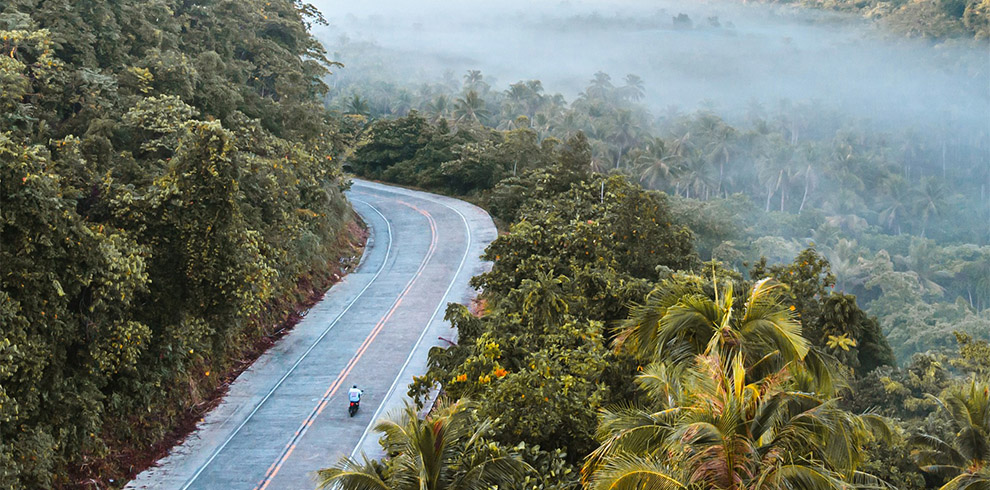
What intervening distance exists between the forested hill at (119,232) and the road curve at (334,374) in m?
0.97

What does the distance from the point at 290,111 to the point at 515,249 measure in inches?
433

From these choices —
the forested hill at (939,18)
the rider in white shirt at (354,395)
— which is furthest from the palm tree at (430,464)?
the forested hill at (939,18)

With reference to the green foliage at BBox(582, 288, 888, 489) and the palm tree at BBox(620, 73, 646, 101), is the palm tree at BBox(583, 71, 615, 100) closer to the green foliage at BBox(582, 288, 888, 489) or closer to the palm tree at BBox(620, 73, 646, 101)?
the palm tree at BBox(620, 73, 646, 101)

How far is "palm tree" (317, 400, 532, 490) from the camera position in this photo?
9984 millimetres

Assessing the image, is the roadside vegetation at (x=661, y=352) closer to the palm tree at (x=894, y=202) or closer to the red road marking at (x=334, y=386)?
the red road marking at (x=334, y=386)

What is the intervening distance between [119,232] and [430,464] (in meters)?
11.0

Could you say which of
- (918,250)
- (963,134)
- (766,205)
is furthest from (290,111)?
(963,134)

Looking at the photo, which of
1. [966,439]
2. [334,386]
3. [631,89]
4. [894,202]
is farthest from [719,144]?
[966,439]

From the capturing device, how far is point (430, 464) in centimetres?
1030

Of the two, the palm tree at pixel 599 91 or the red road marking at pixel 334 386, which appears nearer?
the red road marking at pixel 334 386

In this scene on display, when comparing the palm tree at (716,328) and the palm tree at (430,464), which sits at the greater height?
the palm tree at (716,328)

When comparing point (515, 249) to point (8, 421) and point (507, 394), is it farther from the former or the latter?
point (8, 421)

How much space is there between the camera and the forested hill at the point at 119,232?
15.2m

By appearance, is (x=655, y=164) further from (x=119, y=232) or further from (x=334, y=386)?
(x=119, y=232)
